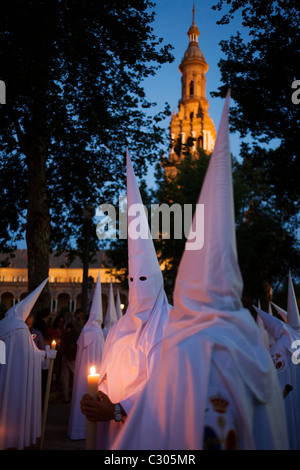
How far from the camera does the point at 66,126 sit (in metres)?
11.5

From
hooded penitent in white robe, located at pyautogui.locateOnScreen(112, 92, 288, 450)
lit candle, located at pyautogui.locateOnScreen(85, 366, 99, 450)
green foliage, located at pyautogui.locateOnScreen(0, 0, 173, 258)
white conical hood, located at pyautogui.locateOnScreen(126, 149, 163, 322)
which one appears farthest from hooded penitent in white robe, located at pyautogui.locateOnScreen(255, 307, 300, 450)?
green foliage, located at pyautogui.locateOnScreen(0, 0, 173, 258)

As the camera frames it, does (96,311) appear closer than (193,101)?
Yes

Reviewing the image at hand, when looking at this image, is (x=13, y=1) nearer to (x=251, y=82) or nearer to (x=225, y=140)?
(x=251, y=82)

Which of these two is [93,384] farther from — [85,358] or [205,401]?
[85,358]

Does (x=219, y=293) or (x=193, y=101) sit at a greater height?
(x=193, y=101)

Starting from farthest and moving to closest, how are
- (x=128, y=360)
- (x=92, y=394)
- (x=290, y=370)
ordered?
(x=290, y=370) → (x=128, y=360) → (x=92, y=394)

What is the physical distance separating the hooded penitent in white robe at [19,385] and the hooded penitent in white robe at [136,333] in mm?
2306

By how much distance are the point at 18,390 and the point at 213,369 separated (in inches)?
186

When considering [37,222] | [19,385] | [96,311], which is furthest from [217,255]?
[37,222]

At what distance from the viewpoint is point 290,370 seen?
16.9ft

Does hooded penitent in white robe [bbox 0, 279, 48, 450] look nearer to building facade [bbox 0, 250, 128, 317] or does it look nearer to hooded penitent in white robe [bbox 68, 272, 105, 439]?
hooded penitent in white robe [bbox 68, 272, 105, 439]

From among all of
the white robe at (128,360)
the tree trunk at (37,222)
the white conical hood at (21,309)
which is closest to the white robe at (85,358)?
the white conical hood at (21,309)

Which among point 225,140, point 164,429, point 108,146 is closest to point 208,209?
point 225,140
